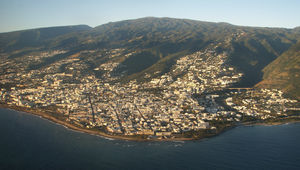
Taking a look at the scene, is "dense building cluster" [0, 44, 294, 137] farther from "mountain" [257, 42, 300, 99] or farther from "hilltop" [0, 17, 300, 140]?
"mountain" [257, 42, 300, 99]

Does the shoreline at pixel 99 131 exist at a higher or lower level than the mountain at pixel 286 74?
lower

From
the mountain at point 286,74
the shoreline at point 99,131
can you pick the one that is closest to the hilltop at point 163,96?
the mountain at point 286,74

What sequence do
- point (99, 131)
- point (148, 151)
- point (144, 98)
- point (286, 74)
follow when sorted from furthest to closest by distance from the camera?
point (286, 74) → point (144, 98) → point (99, 131) → point (148, 151)

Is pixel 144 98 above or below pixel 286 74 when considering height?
below

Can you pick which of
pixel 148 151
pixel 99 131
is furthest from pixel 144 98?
pixel 148 151

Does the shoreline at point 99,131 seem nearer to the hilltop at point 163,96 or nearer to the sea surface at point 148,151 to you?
the hilltop at point 163,96

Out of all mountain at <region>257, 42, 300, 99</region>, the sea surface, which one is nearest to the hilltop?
mountain at <region>257, 42, 300, 99</region>

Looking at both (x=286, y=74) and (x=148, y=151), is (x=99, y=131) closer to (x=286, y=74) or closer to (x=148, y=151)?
(x=148, y=151)
